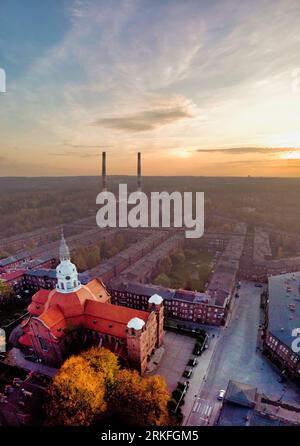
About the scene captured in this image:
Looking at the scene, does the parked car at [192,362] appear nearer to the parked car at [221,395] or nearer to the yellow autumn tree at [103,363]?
the parked car at [221,395]

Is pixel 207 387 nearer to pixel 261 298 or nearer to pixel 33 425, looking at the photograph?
pixel 33 425

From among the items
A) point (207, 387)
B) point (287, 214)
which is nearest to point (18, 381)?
point (207, 387)

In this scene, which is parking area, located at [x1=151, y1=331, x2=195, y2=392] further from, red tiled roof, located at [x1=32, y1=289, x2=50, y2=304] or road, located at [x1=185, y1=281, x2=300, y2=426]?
red tiled roof, located at [x1=32, y1=289, x2=50, y2=304]

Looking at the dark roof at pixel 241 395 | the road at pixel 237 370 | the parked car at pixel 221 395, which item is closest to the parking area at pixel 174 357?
the road at pixel 237 370

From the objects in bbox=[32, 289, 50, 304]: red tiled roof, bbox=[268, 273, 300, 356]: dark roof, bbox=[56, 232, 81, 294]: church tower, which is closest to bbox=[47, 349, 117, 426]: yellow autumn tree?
bbox=[56, 232, 81, 294]: church tower

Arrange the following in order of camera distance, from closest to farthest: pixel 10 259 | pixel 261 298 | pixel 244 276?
1. pixel 261 298
2. pixel 244 276
3. pixel 10 259

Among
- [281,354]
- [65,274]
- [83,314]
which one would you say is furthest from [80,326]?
[281,354]
